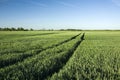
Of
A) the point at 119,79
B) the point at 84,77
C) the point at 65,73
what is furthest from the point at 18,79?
the point at 119,79

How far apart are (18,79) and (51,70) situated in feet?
8.10

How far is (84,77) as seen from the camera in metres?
7.76

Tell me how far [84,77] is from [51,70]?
2276 millimetres

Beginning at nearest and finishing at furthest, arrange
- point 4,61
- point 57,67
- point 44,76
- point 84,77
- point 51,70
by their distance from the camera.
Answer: point 84,77
point 44,76
point 51,70
point 57,67
point 4,61

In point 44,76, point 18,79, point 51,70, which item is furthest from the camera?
point 51,70

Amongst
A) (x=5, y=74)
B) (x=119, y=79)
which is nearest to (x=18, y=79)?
(x=5, y=74)

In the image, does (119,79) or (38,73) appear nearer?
(119,79)

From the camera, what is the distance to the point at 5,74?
809cm

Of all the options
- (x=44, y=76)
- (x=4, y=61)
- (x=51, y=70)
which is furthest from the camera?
(x=4, y=61)

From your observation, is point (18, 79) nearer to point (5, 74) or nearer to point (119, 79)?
point (5, 74)

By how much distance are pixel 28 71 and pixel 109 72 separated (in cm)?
439

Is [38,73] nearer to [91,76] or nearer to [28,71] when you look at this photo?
[28,71]

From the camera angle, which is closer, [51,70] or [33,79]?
[33,79]

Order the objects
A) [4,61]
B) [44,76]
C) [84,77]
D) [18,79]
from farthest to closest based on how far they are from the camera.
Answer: [4,61], [44,76], [84,77], [18,79]
